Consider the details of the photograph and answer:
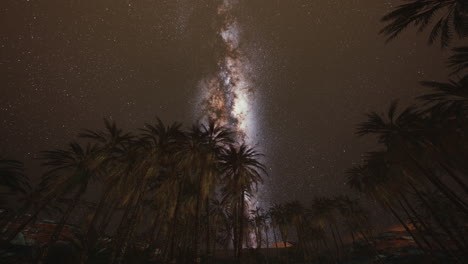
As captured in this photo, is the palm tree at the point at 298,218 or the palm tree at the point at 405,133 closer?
the palm tree at the point at 405,133

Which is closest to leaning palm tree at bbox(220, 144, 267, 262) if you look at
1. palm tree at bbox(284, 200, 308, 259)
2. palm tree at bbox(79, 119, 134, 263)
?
palm tree at bbox(79, 119, 134, 263)

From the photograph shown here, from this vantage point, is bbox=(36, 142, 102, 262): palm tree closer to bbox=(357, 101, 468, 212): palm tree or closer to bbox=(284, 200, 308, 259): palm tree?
bbox=(357, 101, 468, 212): palm tree

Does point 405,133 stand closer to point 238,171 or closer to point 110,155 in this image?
point 238,171

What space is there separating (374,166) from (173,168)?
103 ft

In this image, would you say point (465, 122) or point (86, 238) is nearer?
point (86, 238)

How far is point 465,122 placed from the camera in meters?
20.6

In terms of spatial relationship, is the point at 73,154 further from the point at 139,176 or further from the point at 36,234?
the point at 36,234

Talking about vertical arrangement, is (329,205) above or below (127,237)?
above

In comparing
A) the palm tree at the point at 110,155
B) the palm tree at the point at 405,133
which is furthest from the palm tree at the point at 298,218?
the palm tree at the point at 110,155

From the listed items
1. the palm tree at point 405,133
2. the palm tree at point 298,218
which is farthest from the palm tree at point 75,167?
the palm tree at point 298,218

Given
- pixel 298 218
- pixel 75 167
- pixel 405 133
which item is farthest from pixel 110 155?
pixel 298 218

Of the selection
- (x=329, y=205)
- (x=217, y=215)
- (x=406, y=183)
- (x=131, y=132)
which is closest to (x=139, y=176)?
(x=131, y=132)

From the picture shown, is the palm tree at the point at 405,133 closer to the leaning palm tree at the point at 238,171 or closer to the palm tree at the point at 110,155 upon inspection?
the leaning palm tree at the point at 238,171

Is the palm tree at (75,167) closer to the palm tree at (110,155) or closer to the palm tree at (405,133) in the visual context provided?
the palm tree at (110,155)
